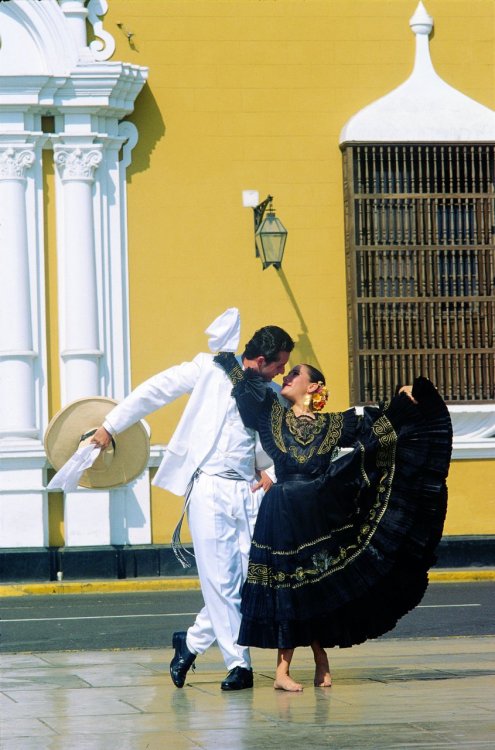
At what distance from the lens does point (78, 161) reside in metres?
16.6

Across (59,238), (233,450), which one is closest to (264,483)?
(233,450)

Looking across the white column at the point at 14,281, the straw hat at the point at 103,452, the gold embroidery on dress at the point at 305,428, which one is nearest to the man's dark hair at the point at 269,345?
the gold embroidery on dress at the point at 305,428

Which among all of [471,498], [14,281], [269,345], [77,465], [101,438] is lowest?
[471,498]

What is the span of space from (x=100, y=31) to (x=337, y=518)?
9.86 m

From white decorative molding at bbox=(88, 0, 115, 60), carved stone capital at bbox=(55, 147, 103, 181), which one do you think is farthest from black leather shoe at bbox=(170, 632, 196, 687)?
white decorative molding at bbox=(88, 0, 115, 60)

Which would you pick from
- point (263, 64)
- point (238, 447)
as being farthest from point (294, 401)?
point (263, 64)

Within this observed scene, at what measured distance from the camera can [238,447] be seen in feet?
27.2

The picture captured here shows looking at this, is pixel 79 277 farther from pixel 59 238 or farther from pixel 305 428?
pixel 305 428

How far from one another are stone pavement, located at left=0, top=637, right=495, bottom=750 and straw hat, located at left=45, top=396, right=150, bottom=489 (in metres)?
1.05

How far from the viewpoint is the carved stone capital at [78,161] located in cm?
1662

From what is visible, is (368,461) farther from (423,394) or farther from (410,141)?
(410,141)

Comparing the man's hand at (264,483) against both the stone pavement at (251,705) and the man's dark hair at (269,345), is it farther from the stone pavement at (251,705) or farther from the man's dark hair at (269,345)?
the stone pavement at (251,705)

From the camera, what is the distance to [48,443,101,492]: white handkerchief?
27.3 feet

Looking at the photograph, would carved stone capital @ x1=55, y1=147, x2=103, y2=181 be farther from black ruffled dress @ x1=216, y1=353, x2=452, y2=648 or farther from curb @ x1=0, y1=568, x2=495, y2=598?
black ruffled dress @ x1=216, y1=353, x2=452, y2=648
